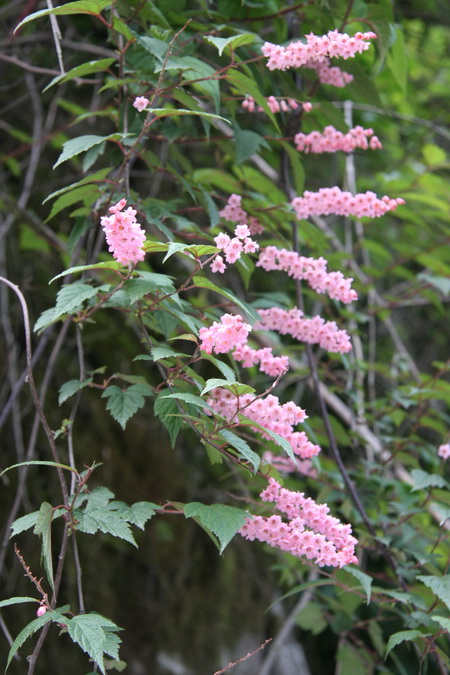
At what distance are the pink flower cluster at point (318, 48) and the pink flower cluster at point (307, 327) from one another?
1.42ft

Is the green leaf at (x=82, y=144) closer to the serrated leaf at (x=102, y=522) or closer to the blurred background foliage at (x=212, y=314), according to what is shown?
the blurred background foliage at (x=212, y=314)

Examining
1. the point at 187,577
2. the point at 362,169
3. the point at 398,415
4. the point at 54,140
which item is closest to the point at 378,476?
the point at 398,415

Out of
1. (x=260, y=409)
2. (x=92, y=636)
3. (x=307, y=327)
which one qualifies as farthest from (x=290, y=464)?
(x=92, y=636)

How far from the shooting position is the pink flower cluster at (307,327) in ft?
4.24

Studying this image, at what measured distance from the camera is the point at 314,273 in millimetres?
1273

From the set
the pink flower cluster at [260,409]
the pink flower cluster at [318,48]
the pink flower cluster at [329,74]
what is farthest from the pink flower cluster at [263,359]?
the pink flower cluster at [329,74]

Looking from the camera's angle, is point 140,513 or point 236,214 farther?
point 236,214

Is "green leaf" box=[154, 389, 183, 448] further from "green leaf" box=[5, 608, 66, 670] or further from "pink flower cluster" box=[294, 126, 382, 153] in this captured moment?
"pink flower cluster" box=[294, 126, 382, 153]

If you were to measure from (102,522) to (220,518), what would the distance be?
0.54 feet

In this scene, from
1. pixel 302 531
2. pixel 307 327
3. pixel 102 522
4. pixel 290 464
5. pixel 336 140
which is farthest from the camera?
pixel 290 464

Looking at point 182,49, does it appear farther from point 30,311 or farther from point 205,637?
point 205,637

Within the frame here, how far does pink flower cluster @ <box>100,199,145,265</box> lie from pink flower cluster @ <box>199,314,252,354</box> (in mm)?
146

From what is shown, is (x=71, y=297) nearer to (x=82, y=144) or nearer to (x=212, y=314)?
(x=82, y=144)

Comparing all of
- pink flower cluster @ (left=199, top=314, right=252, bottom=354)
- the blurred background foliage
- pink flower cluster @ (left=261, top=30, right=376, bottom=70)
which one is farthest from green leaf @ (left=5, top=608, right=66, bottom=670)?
pink flower cluster @ (left=261, top=30, right=376, bottom=70)
